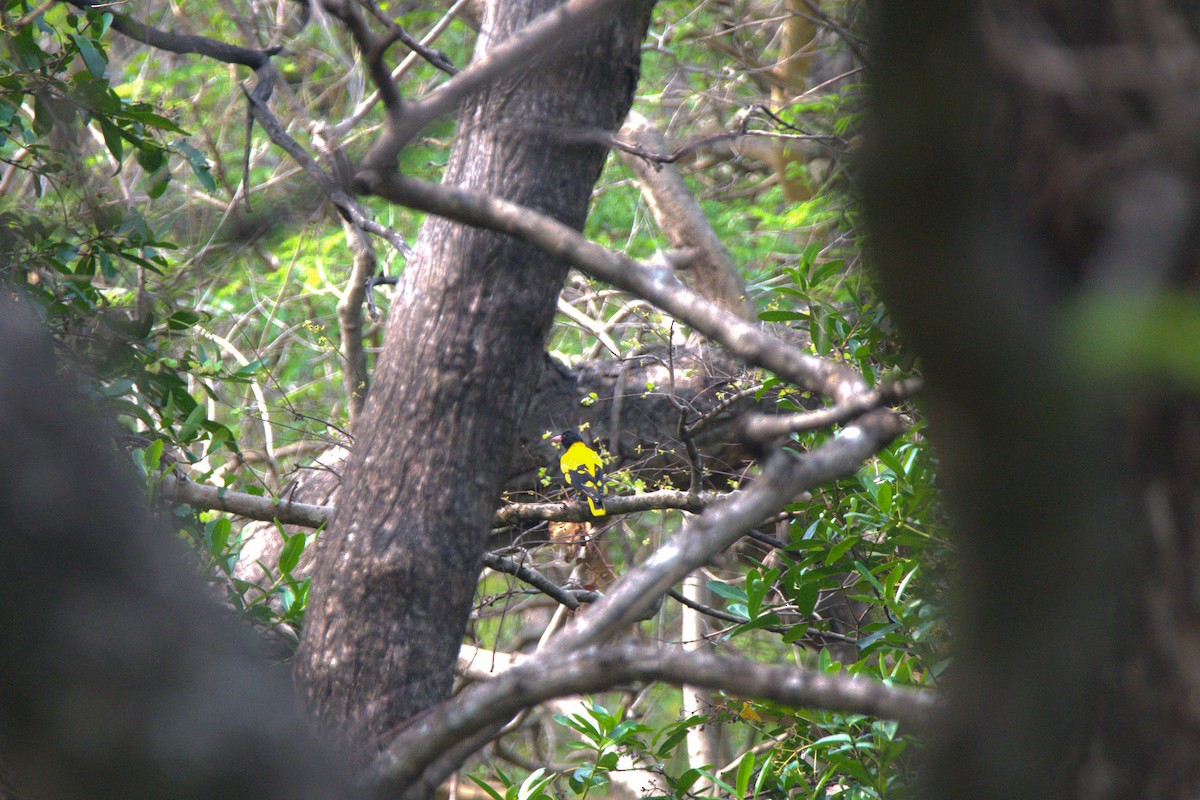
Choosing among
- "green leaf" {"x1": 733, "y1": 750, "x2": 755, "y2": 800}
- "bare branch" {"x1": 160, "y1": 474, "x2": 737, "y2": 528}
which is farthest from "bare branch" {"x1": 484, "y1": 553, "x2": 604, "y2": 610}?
"green leaf" {"x1": 733, "y1": 750, "x2": 755, "y2": 800}

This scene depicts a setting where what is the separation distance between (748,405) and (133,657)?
328 centimetres

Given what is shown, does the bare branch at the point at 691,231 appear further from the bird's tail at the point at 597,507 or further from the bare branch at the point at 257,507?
the bare branch at the point at 257,507

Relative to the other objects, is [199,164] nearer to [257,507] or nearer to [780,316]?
[257,507]

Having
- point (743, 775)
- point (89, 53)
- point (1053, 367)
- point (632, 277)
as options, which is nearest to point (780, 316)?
point (743, 775)

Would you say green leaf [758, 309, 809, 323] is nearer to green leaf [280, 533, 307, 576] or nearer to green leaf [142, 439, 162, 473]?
green leaf [280, 533, 307, 576]

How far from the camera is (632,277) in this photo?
126 centimetres

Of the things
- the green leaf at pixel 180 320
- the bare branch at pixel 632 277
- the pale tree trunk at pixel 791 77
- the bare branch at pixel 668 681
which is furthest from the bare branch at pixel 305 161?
the pale tree trunk at pixel 791 77

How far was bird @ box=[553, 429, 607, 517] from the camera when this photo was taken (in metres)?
3.37

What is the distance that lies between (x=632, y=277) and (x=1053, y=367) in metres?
0.77

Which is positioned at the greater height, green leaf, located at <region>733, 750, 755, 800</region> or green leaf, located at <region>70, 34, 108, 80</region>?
green leaf, located at <region>70, 34, 108, 80</region>

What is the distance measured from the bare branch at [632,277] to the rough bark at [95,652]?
1.69 ft

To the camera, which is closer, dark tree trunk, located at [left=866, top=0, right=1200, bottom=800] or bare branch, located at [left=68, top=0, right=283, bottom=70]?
dark tree trunk, located at [left=866, top=0, right=1200, bottom=800]

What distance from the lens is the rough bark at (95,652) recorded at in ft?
2.42

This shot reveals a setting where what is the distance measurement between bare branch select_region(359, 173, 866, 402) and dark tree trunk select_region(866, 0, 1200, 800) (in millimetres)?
560
